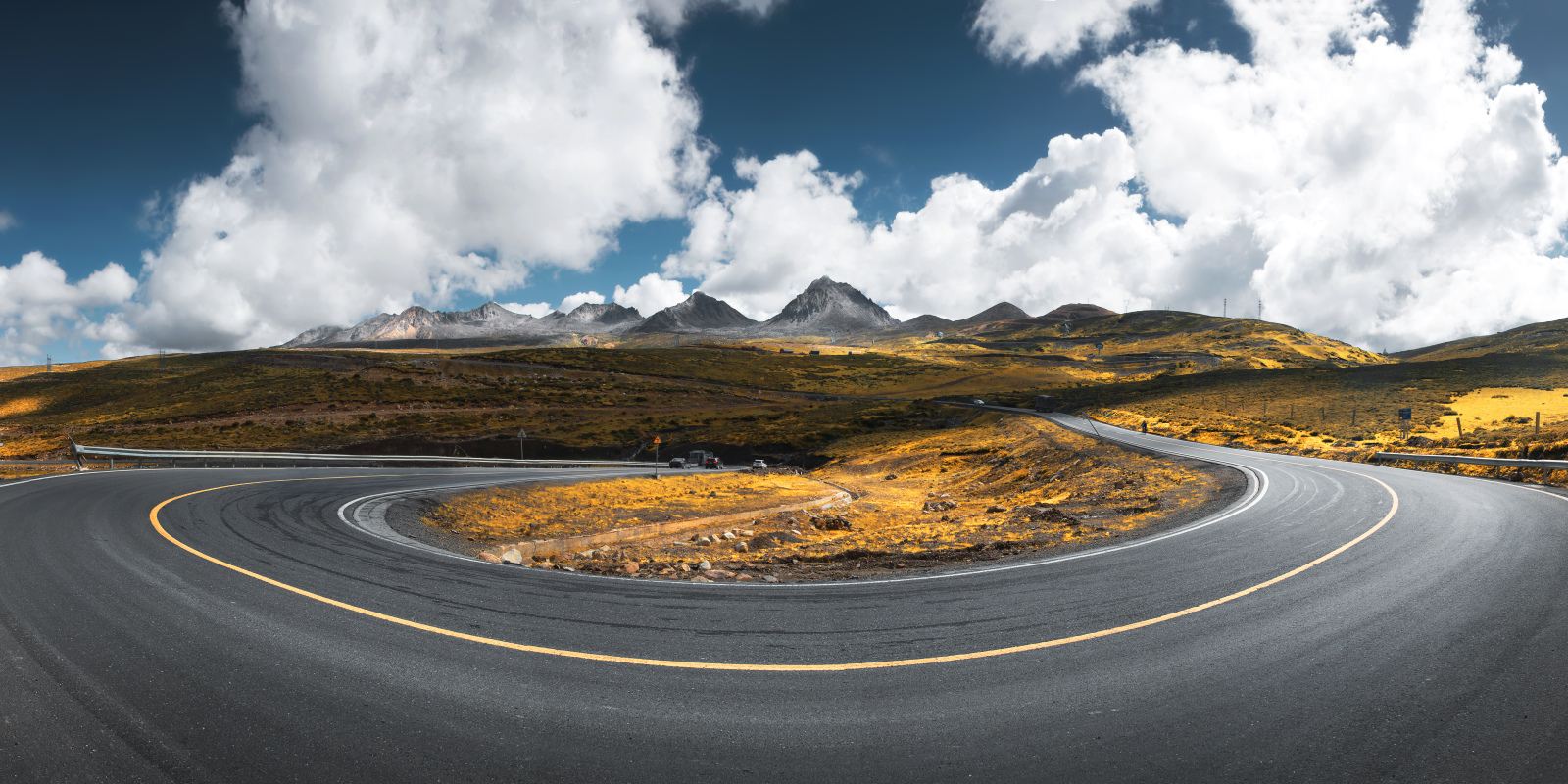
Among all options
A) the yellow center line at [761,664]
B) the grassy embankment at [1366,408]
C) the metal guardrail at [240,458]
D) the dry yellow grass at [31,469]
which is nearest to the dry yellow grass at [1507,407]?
the grassy embankment at [1366,408]

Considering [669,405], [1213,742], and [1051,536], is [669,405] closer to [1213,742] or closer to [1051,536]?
[1051,536]

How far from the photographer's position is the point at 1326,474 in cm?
2495

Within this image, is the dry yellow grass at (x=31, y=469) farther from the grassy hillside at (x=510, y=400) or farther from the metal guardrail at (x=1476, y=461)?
the metal guardrail at (x=1476, y=461)

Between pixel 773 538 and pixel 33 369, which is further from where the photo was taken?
pixel 33 369

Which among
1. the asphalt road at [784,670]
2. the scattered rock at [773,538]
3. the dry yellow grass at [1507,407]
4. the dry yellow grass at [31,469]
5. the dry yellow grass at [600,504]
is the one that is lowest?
the scattered rock at [773,538]

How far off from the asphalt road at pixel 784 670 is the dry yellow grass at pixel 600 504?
967cm

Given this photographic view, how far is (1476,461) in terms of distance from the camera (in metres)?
24.3

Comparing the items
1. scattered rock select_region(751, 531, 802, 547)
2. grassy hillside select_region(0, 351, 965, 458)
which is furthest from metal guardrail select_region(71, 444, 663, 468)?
scattered rock select_region(751, 531, 802, 547)

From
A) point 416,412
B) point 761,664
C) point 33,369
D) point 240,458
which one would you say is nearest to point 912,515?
point 761,664

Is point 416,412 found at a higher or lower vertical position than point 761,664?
higher

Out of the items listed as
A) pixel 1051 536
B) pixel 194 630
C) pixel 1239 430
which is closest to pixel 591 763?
pixel 194 630

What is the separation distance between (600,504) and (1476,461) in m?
35.7

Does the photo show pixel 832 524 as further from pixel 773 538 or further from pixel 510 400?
pixel 510 400

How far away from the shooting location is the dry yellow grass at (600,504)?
70.8 ft
